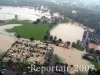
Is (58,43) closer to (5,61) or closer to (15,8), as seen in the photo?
(5,61)

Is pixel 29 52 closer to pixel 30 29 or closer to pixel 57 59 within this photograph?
pixel 57 59

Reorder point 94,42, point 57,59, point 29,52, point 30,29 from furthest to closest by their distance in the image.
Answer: point 30,29, point 94,42, point 29,52, point 57,59

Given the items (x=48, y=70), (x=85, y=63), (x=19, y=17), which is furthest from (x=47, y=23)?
(x=48, y=70)

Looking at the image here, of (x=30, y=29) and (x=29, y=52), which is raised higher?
(x=30, y=29)

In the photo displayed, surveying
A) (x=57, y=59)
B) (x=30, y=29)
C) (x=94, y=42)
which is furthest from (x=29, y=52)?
(x=94, y=42)

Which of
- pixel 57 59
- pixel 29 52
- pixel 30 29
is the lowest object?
pixel 57 59

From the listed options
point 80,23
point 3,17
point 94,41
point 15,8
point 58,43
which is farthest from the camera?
point 15,8

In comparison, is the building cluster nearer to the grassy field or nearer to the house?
the grassy field

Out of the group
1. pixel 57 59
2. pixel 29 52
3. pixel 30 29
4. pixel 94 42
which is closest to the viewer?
pixel 57 59
